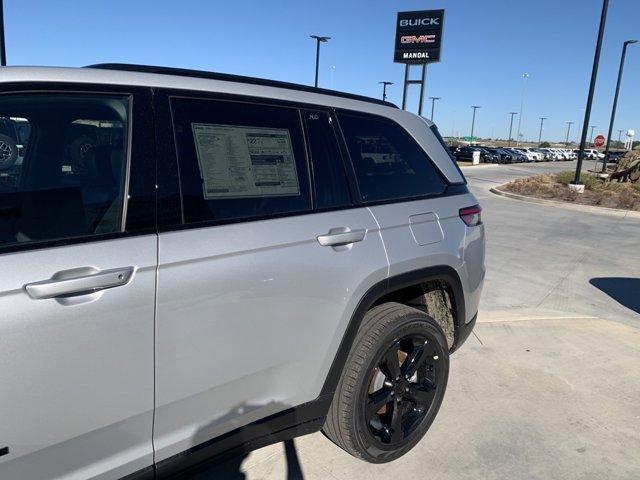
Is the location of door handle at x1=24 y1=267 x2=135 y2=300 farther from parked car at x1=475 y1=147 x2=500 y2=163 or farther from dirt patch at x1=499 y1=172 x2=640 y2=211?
parked car at x1=475 y1=147 x2=500 y2=163

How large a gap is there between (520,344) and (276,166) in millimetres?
3082

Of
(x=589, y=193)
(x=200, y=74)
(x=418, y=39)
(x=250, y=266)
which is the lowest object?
(x=589, y=193)

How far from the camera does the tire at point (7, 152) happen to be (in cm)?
186

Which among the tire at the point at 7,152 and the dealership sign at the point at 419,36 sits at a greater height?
the dealership sign at the point at 419,36

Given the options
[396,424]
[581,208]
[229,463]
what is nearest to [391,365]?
[396,424]

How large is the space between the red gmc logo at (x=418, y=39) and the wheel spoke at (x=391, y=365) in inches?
894

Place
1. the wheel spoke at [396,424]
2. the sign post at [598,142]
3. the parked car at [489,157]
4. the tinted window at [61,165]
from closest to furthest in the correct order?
the tinted window at [61,165], the wheel spoke at [396,424], the sign post at [598,142], the parked car at [489,157]

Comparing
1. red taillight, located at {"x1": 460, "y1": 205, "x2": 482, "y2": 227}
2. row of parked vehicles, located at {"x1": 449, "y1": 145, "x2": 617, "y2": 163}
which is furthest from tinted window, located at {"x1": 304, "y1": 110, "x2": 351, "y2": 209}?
row of parked vehicles, located at {"x1": 449, "y1": 145, "x2": 617, "y2": 163}

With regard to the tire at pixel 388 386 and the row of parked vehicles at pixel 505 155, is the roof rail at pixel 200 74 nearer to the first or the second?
the tire at pixel 388 386

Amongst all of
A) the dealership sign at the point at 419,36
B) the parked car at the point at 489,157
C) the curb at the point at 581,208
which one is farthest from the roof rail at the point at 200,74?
the parked car at the point at 489,157

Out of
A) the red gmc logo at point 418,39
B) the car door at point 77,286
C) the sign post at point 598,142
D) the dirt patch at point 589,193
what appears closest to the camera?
the car door at point 77,286

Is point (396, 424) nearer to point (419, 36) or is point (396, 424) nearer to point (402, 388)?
point (402, 388)

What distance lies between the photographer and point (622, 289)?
611 cm

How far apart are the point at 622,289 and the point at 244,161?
18.6 ft
